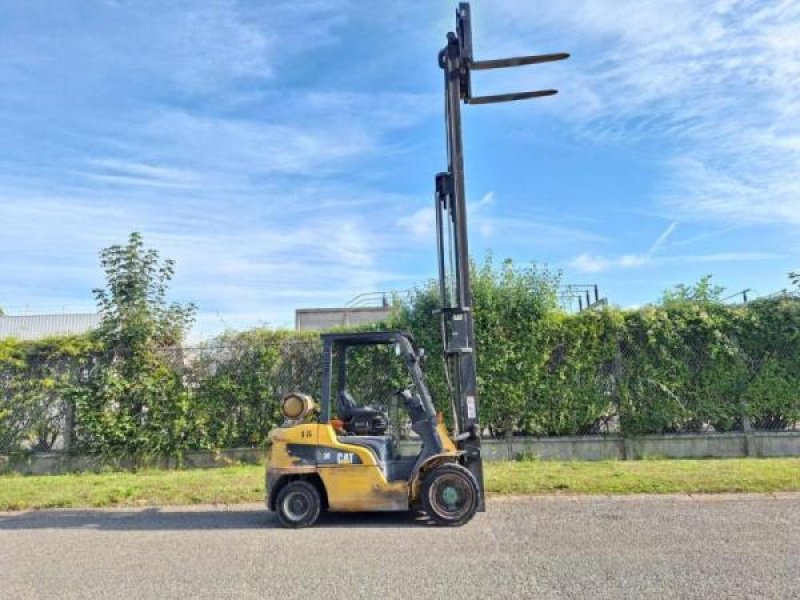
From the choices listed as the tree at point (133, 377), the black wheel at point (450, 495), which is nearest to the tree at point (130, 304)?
the tree at point (133, 377)

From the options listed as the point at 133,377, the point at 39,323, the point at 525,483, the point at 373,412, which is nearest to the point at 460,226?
the point at 373,412

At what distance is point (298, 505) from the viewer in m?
7.20

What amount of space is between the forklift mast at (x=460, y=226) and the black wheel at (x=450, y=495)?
41 centimetres

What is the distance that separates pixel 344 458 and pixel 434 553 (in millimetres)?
1719

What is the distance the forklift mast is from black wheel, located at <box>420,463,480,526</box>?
0.41 metres

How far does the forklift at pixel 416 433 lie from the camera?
704 centimetres

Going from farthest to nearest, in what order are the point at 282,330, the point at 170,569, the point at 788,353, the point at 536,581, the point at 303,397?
the point at 282,330 < the point at 788,353 < the point at 303,397 < the point at 170,569 < the point at 536,581

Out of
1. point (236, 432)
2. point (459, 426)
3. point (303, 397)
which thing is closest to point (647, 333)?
point (459, 426)

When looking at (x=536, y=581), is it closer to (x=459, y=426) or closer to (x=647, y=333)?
(x=459, y=426)

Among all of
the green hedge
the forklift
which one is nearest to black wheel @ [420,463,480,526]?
the forklift

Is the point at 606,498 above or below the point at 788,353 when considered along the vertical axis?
below

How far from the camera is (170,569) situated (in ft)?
18.2

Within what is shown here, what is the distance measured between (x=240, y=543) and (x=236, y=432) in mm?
5458

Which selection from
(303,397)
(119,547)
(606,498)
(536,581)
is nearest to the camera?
(536,581)
